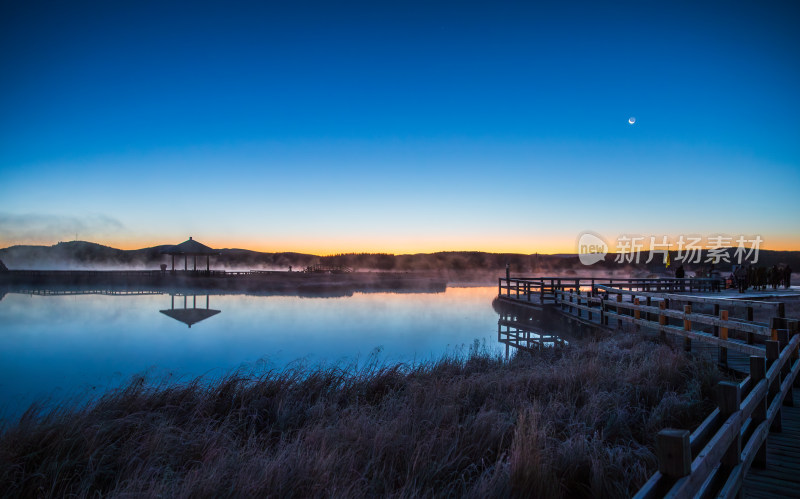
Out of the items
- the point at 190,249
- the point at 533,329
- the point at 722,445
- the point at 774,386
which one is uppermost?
the point at 190,249

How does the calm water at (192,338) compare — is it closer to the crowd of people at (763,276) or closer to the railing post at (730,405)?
the railing post at (730,405)

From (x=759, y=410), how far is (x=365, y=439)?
3967 millimetres

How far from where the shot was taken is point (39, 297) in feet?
107

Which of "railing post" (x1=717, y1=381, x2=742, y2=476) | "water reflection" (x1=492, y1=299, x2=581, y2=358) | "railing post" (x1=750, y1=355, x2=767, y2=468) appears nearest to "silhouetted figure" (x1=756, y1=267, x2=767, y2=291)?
"water reflection" (x1=492, y1=299, x2=581, y2=358)

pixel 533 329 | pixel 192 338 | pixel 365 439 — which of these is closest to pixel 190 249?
pixel 192 338

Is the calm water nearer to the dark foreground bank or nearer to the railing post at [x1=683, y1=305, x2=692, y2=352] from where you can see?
the dark foreground bank

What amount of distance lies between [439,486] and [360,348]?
11.2 m

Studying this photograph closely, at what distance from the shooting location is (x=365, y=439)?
4.57 m

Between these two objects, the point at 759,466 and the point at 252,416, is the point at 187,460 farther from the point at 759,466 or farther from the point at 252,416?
the point at 759,466

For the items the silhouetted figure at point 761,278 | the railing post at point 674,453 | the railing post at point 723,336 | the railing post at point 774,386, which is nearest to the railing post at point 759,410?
the railing post at point 774,386

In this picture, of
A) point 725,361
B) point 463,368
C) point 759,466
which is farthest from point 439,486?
point 725,361

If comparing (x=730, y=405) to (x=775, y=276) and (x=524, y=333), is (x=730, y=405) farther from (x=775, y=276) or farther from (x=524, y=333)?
(x=775, y=276)

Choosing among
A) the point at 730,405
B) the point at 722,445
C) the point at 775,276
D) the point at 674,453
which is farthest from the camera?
the point at 775,276

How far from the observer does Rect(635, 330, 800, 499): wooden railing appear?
213cm
